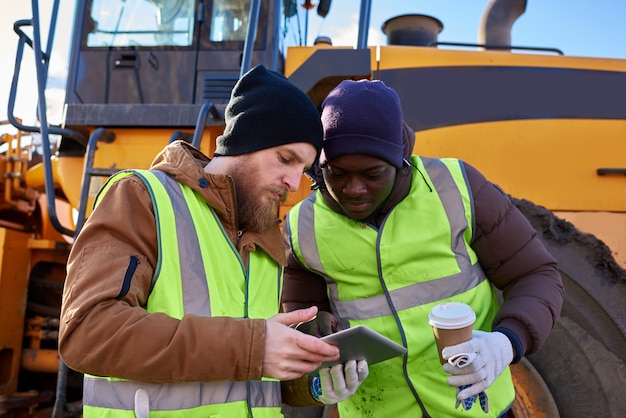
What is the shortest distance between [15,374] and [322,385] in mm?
2804

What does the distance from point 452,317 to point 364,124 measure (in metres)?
0.62

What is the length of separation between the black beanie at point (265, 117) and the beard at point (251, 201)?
6 cm

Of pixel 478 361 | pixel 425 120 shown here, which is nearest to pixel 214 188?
pixel 478 361

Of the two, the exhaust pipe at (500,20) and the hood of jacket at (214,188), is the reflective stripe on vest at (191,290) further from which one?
the exhaust pipe at (500,20)

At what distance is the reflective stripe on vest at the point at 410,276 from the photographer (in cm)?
168

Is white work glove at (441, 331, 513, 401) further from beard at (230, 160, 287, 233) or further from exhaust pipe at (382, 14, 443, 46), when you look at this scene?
exhaust pipe at (382, 14, 443, 46)

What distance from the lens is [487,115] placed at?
296 cm

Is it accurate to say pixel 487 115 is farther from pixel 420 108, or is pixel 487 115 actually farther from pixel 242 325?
pixel 242 325

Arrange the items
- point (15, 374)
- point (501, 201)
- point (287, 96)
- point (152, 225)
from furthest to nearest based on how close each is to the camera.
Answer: point (15, 374)
point (501, 201)
point (287, 96)
point (152, 225)

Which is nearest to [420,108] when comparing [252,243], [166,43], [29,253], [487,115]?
[487,115]

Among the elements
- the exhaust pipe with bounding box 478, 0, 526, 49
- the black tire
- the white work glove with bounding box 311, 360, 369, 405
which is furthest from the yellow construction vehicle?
the white work glove with bounding box 311, 360, 369, 405

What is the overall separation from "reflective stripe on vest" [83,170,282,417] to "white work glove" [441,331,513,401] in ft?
1.53

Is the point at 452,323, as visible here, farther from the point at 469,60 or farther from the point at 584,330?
the point at 469,60

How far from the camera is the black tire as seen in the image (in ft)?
7.65
